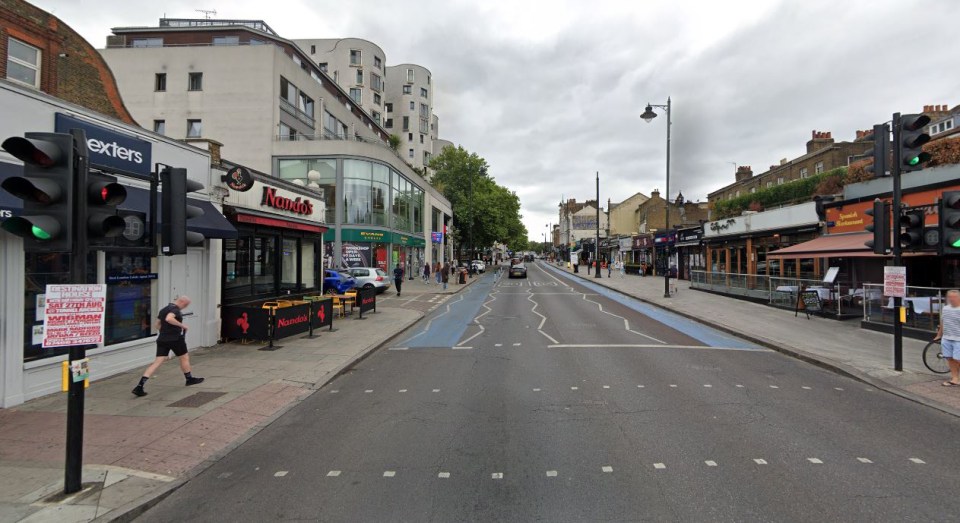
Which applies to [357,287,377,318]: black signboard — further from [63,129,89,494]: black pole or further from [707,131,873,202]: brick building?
[707,131,873,202]: brick building

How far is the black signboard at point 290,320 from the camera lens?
10891 millimetres

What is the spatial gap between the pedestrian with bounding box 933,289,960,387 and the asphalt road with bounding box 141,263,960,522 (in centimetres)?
137

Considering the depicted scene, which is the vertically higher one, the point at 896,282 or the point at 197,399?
the point at 896,282

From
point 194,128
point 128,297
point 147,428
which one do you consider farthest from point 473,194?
point 147,428

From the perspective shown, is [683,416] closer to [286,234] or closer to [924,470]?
[924,470]

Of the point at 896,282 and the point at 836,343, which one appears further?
the point at 836,343

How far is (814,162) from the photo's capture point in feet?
103

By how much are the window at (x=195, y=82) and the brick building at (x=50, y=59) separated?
38.9 feet

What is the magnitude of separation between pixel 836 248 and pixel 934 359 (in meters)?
8.56

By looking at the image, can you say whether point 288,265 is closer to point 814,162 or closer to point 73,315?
point 73,315

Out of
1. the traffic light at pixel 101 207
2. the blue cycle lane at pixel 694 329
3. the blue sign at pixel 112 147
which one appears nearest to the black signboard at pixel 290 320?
the blue sign at pixel 112 147

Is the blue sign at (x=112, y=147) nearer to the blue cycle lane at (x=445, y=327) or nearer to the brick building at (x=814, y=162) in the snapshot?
the blue cycle lane at (x=445, y=327)

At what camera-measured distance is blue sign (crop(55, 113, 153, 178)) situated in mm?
7227

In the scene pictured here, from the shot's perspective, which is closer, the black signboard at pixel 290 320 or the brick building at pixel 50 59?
the black signboard at pixel 290 320
